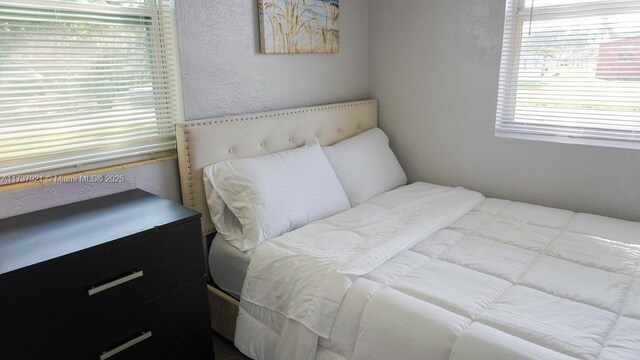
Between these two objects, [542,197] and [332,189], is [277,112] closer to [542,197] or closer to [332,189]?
[332,189]

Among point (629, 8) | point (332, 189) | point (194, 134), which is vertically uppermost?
point (629, 8)

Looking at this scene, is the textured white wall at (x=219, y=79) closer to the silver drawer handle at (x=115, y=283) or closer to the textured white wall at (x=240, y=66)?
the textured white wall at (x=240, y=66)

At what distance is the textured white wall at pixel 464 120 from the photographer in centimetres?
216

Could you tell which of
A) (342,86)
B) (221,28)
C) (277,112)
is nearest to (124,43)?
(221,28)

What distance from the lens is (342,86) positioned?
2723 mm

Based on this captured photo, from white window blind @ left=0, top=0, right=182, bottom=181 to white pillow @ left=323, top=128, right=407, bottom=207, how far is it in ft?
3.08

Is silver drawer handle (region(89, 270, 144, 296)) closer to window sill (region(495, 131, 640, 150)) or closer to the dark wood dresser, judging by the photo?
the dark wood dresser

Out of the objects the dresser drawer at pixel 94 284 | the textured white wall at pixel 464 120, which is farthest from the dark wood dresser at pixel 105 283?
the textured white wall at pixel 464 120

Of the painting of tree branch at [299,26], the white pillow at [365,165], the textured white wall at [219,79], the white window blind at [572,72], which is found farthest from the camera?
the white pillow at [365,165]

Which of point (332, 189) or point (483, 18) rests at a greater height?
point (483, 18)

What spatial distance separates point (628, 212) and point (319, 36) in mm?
1866

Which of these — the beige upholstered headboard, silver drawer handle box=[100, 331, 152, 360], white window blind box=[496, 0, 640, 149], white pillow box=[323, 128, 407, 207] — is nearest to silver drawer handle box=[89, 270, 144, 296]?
silver drawer handle box=[100, 331, 152, 360]

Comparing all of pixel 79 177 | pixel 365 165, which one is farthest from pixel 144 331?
pixel 365 165

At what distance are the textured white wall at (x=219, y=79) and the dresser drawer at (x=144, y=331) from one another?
56 cm
